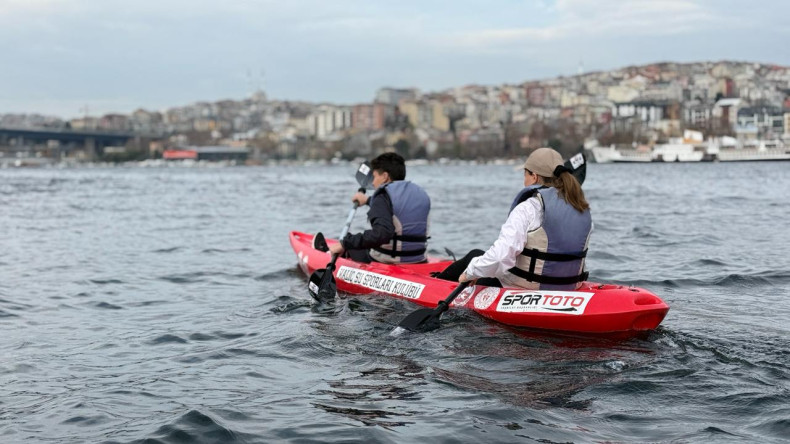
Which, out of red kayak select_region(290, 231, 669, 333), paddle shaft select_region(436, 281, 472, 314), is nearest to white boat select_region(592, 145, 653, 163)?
red kayak select_region(290, 231, 669, 333)

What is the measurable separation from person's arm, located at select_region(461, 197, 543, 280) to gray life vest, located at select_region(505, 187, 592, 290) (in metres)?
0.07

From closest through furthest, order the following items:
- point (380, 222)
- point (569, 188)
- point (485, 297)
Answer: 1. point (569, 188)
2. point (485, 297)
3. point (380, 222)

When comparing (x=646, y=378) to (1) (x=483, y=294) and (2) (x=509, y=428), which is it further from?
(1) (x=483, y=294)

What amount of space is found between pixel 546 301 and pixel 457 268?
1517 mm

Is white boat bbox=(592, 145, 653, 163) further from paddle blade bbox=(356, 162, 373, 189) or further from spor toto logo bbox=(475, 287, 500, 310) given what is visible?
spor toto logo bbox=(475, 287, 500, 310)

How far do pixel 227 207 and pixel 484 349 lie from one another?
26274 mm

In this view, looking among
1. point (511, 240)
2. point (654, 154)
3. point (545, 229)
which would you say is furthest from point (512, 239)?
point (654, 154)

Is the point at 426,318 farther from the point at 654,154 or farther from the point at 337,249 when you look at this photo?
the point at 654,154

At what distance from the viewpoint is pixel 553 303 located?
7535 mm

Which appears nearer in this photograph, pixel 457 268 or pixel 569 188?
pixel 569 188

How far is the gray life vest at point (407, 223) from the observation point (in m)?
9.43

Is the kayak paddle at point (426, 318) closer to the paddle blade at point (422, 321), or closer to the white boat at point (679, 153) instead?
the paddle blade at point (422, 321)

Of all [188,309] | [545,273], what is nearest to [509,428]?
[545,273]

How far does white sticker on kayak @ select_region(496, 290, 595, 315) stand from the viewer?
743cm
